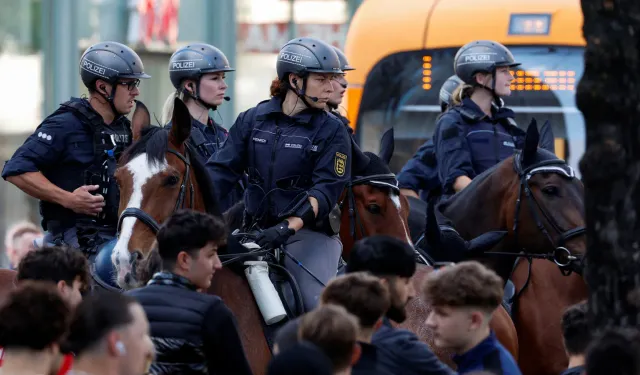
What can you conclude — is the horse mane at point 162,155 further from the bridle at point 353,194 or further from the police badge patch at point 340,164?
the bridle at point 353,194

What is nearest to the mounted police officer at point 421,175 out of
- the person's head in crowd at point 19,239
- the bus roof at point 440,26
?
the bus roof at point 440,26

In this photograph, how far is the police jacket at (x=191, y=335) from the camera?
200 inches

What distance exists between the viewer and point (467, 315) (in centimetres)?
514

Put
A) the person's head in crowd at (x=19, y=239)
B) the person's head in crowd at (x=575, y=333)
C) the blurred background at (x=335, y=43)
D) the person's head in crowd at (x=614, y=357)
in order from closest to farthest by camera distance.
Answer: the person's head in crowd at (x=614, y=357)
the person's head in crowd at (x=575, y=333)
the person's head in crowd at (x=19, y=239)
the blurred background at (x=335, y=43)

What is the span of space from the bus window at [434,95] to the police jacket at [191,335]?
24.7 ft

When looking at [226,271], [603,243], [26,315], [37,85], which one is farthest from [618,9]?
[37,85]

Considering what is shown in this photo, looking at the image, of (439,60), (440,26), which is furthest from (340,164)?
(440,26)

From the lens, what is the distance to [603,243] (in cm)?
468

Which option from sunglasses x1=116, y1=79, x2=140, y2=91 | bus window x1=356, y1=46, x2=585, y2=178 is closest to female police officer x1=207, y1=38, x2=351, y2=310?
sunglasses x1=116, y1=79, x2=140, y2=91

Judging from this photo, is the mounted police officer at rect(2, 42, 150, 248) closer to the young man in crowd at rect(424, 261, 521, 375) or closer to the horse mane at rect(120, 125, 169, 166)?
the horse mane at rect(120, 125, 169, 166)

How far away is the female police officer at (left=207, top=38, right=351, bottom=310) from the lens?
7309 mm

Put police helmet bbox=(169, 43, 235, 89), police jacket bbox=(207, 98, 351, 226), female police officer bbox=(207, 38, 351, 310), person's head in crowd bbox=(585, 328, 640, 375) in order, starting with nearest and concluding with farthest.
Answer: person's head in crowd bbox=(585, 328, 640, 375), female police officer bbox=(207, 38, 351, 310), police jacket bbox=(207, 98, 351, 226), police helmet bbox=(169, 43, 235, 89)

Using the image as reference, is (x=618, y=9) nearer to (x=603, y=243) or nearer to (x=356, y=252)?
(x=603, y=243)

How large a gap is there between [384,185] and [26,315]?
4.02 metres
